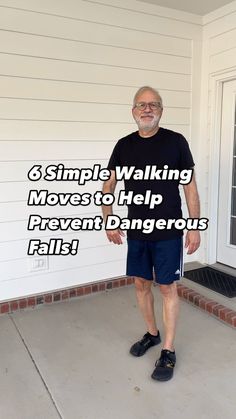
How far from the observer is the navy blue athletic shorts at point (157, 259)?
6.66 feet

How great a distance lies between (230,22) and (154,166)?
6.82ft

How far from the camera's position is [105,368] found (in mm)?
2164

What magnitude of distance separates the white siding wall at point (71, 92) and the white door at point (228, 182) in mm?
457

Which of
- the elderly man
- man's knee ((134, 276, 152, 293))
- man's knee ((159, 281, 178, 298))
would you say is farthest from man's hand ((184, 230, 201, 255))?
man's knee ((134, 276, 152, 293))

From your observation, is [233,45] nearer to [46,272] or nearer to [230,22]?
[230,22]

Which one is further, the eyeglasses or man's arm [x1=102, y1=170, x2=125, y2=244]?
man's arm [x1=102, y1=170, x2=125, y2=244]

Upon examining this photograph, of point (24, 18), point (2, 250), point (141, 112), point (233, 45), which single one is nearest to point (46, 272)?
point (2, 250)

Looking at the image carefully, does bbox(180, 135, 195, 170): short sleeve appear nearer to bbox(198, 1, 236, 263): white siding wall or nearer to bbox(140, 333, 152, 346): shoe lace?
bbox(140, 333, 152, 346): shoe lace

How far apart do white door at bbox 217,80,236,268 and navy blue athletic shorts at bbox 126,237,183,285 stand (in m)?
1.71

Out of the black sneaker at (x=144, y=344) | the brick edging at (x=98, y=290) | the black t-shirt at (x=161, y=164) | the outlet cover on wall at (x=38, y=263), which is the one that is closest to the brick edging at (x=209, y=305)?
the brick edging at (x=98, y=290)

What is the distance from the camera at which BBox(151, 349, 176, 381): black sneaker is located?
2039 millimetres

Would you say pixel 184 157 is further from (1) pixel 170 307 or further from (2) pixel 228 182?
(2) pixel 228 182

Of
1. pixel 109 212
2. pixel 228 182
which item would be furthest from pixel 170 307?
pixel 228 182

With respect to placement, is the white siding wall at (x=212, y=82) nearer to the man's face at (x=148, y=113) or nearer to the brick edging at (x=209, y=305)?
the brick edging at (x=209, y=305)
